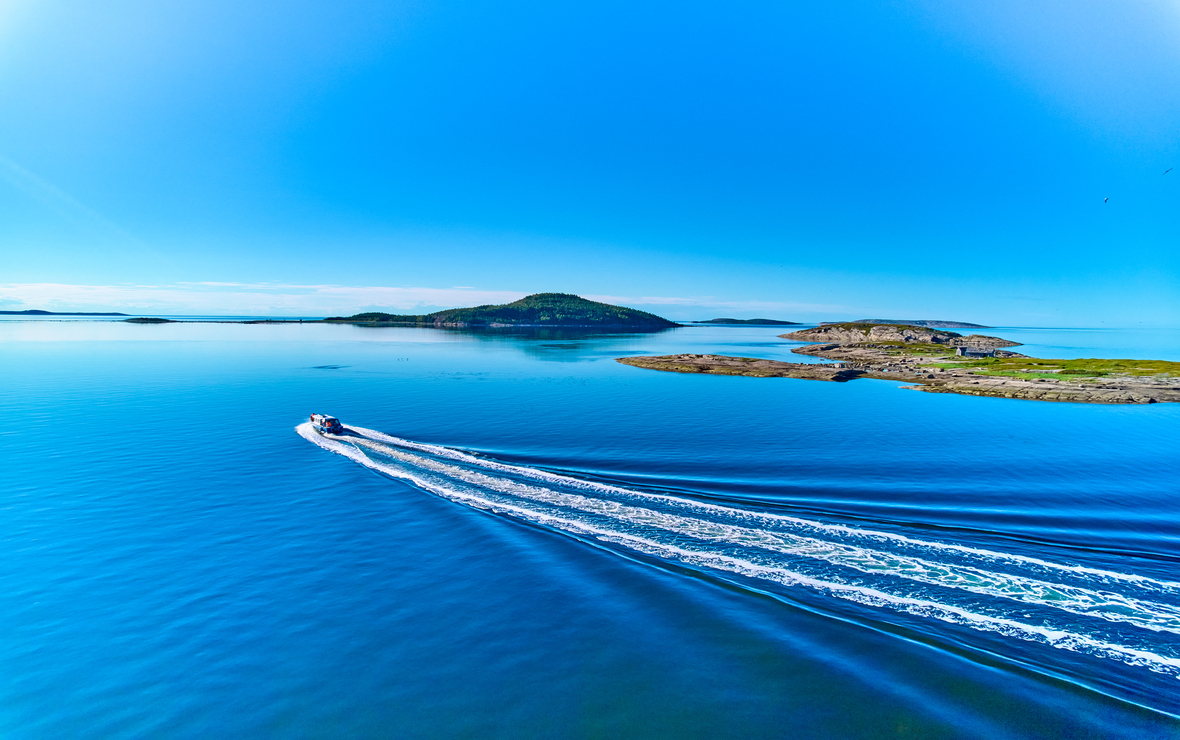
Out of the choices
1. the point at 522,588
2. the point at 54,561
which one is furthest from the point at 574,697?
the point at 54,561

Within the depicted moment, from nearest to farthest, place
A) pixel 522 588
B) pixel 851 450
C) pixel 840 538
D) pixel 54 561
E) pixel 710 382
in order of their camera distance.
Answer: pixel 522 588 < pixel 54 561 < pixel 840 538 < pixel 851 450 < pixel 710 382

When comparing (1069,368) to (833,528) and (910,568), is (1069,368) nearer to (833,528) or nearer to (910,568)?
(833,528)

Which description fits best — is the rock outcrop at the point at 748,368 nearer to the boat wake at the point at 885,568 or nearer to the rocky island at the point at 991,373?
the rocky island at the point at 991,373

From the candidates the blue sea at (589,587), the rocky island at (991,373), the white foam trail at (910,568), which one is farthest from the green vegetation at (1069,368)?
the white foam trail at (910,568)

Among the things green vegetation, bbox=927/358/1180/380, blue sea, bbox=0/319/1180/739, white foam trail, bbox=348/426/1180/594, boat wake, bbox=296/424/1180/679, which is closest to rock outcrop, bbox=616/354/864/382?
green vegetation, bbox=927/358/1180/380

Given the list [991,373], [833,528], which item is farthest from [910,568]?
[991,373]

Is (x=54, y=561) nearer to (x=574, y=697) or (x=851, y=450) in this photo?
(x=574, y=697)
